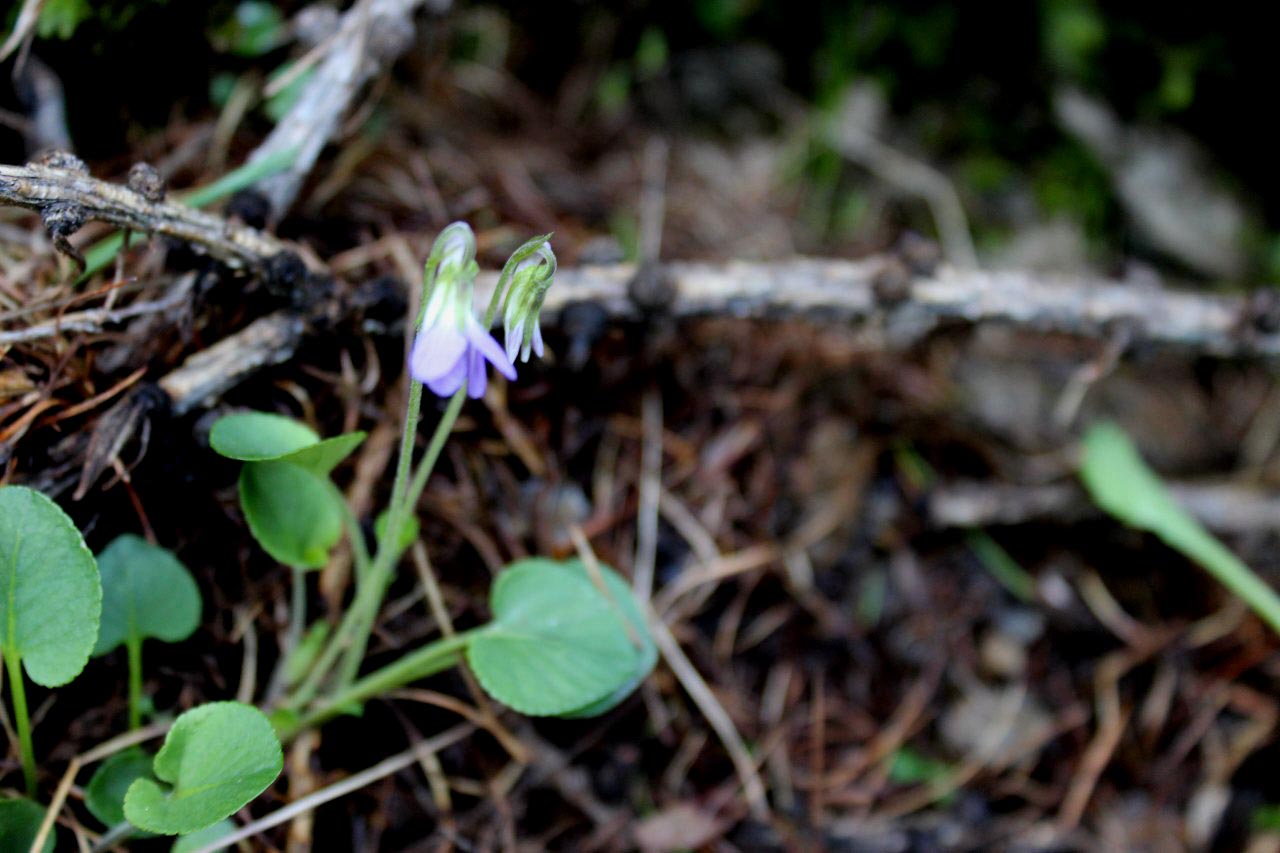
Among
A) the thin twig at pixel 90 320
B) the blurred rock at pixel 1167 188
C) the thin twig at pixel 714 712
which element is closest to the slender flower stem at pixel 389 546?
the thin twig at pixel 90 320

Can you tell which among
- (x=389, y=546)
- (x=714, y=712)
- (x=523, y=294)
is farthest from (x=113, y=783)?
(x=714, y=712)

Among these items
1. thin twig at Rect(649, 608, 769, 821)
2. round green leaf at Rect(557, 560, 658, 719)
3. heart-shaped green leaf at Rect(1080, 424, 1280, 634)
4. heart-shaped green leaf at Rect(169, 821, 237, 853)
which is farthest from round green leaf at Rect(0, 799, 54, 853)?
heart-shaped green leaf at Rect(1080, 424, 1280, 634)

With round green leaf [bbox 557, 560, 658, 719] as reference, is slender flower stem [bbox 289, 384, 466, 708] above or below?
above

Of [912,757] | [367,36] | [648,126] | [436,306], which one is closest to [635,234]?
[648,126]

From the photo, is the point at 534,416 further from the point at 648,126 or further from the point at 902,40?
the point at 902,40

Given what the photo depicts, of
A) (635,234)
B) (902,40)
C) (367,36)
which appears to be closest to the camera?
(367,36)

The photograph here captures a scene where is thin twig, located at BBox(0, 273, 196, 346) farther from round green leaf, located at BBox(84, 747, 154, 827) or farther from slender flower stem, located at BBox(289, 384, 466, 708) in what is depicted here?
round green leaf, located at BBox(84, 747, 154, 827)

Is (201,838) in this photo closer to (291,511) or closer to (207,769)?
(207,769)
